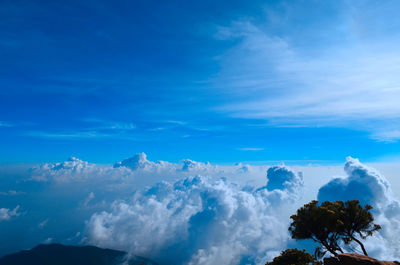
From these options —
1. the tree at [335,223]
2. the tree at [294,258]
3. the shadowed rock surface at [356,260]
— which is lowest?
the tree at [294,258]

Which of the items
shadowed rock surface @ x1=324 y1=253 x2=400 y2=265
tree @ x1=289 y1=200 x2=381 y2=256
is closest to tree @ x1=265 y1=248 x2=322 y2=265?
tree @ x1=289 y1=200 x2=381 y2=256

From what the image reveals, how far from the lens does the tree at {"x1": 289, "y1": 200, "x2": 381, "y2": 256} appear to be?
105 ft

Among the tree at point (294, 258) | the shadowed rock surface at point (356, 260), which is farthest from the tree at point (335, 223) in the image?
the tree at point (294, 258)

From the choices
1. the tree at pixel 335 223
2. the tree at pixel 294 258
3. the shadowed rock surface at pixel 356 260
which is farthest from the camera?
the tree at pixel 294 258

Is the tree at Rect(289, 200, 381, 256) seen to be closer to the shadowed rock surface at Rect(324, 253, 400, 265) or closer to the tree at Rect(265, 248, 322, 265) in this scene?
the shadowed rock surface at Rect(324, 253, 400, 265)

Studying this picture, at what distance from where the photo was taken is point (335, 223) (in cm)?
3231

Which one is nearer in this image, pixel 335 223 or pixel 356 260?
pixel 356 260

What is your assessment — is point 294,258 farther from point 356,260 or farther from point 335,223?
point 356,260

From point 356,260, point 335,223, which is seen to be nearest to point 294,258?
point 335,223

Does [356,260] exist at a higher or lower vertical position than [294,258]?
higher

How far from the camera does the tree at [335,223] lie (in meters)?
32.0

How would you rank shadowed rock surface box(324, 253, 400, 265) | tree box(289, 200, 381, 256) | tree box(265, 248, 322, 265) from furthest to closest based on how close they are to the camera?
tree box(265, 248, 322, 265) < tree box(289, 200, 381, 256) < shadowed rock surface box(324, 253, 400, 265)

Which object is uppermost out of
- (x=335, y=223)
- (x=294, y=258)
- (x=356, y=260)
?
(x=335, y=223)

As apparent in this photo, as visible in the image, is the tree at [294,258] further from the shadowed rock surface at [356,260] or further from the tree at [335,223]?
the shadowed rock surface at [356,260]
